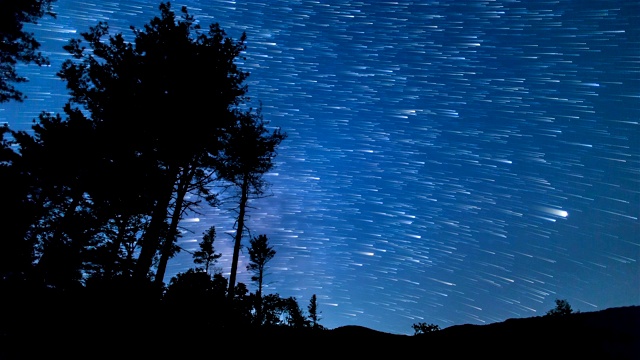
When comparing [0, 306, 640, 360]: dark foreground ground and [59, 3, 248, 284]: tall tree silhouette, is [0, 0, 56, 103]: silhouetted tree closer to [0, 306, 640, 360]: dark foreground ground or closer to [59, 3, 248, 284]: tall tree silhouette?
[59, 3, 248, 284]: tall tree silhouette

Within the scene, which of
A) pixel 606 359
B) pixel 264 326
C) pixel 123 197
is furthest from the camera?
pixel 123 197

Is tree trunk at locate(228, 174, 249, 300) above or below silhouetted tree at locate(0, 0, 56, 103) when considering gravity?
below

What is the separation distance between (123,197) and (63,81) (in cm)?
571

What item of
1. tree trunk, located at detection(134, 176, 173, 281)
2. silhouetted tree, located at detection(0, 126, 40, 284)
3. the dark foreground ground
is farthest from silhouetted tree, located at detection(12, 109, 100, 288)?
the dark foreground ground

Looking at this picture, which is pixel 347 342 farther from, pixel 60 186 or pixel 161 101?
pixel 60 186

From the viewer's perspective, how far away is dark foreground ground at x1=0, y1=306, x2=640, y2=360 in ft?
17.4

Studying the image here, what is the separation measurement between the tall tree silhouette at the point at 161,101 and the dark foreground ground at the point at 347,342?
458 centimetres

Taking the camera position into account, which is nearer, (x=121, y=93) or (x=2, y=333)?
(x=2, y=333)

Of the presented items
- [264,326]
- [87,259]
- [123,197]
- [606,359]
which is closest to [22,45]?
[123,197]

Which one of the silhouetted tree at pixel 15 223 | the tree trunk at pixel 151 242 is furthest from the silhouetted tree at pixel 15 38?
the tree trunk at pixel 151 242

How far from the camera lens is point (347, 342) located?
21.5 ft

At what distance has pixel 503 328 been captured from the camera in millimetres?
6242

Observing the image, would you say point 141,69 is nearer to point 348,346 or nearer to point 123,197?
point 123,197

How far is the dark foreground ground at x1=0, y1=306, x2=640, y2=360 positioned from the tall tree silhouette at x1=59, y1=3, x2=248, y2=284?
4.58m
